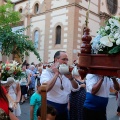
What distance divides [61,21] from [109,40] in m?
17.6

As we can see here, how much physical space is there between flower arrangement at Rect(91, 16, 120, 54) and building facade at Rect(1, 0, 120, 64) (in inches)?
624

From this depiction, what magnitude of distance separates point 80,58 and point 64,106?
185 cm

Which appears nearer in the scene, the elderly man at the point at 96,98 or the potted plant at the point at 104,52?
the potted plant at the point at 104,52

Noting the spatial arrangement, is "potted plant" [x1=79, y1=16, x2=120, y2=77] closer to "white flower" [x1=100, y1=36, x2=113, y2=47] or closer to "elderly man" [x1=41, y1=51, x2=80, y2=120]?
"white flower" [x1=100, y1=36, x2=113, y2=47]

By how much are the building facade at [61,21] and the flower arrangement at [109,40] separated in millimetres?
15862

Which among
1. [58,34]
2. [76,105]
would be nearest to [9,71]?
[76,105]

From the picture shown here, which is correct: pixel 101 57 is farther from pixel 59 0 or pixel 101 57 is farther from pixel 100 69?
pixel 59 0

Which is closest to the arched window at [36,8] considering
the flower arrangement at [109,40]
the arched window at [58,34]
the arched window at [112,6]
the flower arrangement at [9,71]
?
the arched window at [58,34]

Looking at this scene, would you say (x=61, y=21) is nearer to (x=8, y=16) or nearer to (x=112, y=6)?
(x=8, y=16)

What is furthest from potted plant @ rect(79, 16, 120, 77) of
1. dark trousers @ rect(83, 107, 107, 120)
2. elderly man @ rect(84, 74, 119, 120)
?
dark trousers @ rect(83, 107, 107, 120)

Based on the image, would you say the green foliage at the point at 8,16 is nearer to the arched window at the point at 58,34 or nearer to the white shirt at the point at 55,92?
the arched window at the point at 58,34

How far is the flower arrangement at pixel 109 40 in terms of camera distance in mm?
1839

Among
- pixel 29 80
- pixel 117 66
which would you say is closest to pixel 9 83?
pixel 117 66

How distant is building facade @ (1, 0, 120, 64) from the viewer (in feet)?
60.1
